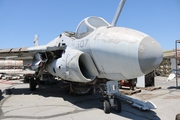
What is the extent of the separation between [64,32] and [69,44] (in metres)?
1.58

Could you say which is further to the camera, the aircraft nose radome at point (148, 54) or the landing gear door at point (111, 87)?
the landing gear door at point (111, 87)

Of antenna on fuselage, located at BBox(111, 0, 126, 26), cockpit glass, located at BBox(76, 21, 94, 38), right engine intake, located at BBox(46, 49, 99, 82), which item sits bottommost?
right engine intake, located at BBox(46, 49, 99, 82)

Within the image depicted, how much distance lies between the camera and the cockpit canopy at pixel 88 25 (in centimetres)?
599

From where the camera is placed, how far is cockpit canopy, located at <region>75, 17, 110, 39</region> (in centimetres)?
599

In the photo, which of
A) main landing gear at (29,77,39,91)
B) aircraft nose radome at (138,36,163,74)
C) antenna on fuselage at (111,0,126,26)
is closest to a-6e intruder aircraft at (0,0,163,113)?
aircraft nose radome at (138,36,163,74)

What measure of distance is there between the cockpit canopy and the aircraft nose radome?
2328 mm

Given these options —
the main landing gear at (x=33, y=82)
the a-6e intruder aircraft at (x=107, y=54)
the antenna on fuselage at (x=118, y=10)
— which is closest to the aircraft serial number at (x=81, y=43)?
the a-6e intruder aircraft at (x=107, y=54)

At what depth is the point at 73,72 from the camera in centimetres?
574

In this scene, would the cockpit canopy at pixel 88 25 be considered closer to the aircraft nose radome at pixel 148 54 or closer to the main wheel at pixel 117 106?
the aircraft nose radome at pixel 148 54

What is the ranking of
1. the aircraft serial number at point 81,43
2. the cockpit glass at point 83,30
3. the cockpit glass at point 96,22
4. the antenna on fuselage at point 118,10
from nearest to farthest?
the aircraft serial number at point 81,43
the cockpit glass at point 83,30
the cockpit glass at point 96,22
the antenna on fuselage at point 118,10

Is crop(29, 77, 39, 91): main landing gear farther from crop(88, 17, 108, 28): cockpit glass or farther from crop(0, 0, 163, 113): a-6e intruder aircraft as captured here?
crop(88, 17, 108, 28): cockpit glass

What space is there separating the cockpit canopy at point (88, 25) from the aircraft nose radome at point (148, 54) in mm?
2328

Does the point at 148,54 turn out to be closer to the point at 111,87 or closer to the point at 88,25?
the point at 111,87

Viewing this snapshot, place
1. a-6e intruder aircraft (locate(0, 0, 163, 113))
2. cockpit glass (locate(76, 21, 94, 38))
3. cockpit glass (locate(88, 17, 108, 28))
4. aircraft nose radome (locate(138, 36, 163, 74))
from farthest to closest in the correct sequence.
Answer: cockpit glass (locate(88, 17, 108, 28)), cockpit glass (locate(76, 21, 94, 38)), a-6e intruder aircraft (locate(0, 0, 163, 113)), aircraft nose radome (locate(138, 36, 163, 74))
